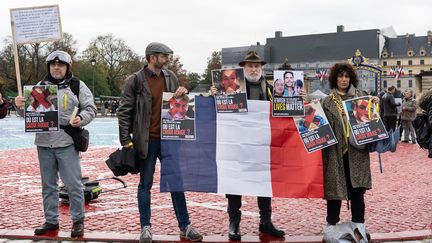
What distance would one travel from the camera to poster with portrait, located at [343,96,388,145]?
4934mm

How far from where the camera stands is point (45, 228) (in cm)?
554

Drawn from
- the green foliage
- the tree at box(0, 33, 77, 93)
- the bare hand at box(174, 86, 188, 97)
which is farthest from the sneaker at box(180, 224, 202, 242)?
the green foliage

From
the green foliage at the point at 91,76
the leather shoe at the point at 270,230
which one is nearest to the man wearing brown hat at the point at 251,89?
the leather shoe at the point at 270,230

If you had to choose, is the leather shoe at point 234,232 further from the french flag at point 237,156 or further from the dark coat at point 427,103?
the dark coat at point 427,103

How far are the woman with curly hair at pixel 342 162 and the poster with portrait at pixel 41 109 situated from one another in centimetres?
289

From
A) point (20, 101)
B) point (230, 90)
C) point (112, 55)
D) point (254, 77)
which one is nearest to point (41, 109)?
point (20, 101)

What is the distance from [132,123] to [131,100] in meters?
0.25

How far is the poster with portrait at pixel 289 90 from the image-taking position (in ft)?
16.9

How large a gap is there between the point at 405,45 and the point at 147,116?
119 m

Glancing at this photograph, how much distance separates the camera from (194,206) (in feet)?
23.3

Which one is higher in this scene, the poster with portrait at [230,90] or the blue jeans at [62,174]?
the poster with portrait at [230,90]

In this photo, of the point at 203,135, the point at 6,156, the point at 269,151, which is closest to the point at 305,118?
the point at 269,151

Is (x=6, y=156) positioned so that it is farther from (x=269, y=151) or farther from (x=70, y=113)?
(x=269, y=151)

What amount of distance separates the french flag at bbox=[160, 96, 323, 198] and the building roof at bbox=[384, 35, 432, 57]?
378ft
